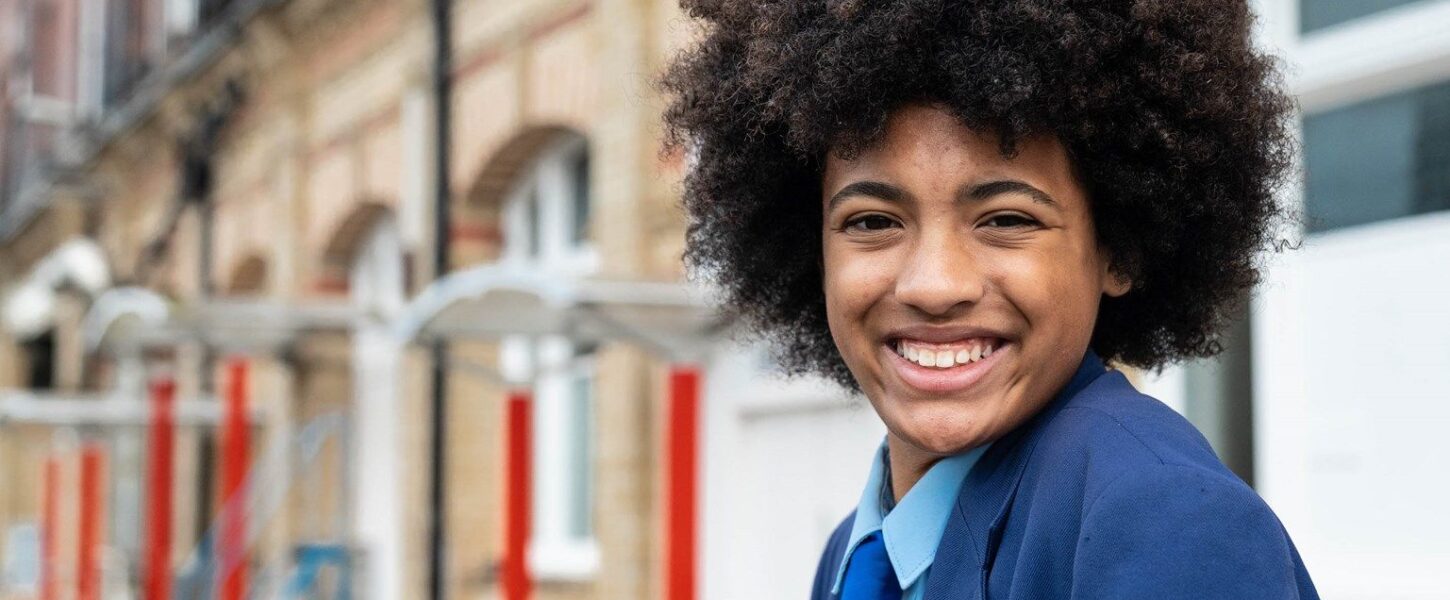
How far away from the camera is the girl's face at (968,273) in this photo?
1.62 metres

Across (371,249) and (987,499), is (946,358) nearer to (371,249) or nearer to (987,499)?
(987,499)

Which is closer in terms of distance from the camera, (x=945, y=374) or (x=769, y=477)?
(x=945, y=374)

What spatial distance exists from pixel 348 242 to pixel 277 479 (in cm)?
151

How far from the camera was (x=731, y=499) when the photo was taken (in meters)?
6.66

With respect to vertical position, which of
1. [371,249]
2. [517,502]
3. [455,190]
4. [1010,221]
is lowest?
[517,502]

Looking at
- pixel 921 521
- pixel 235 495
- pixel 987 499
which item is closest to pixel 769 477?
pixel 235 495

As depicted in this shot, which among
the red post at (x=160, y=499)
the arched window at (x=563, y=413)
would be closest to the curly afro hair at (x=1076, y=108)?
the arched window at (x=563, y=413)

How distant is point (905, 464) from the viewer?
5.80ft

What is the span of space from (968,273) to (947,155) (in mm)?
110

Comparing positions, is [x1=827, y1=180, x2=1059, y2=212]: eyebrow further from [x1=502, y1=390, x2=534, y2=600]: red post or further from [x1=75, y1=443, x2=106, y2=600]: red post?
[x1=75, y1=443, x2=106, y2=600]: red post

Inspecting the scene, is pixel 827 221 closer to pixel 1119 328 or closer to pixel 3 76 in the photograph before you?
pixel 1119 328

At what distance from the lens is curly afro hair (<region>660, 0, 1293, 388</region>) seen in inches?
65.2

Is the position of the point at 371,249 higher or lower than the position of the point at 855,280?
higher

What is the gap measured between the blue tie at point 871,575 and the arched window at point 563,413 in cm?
665
